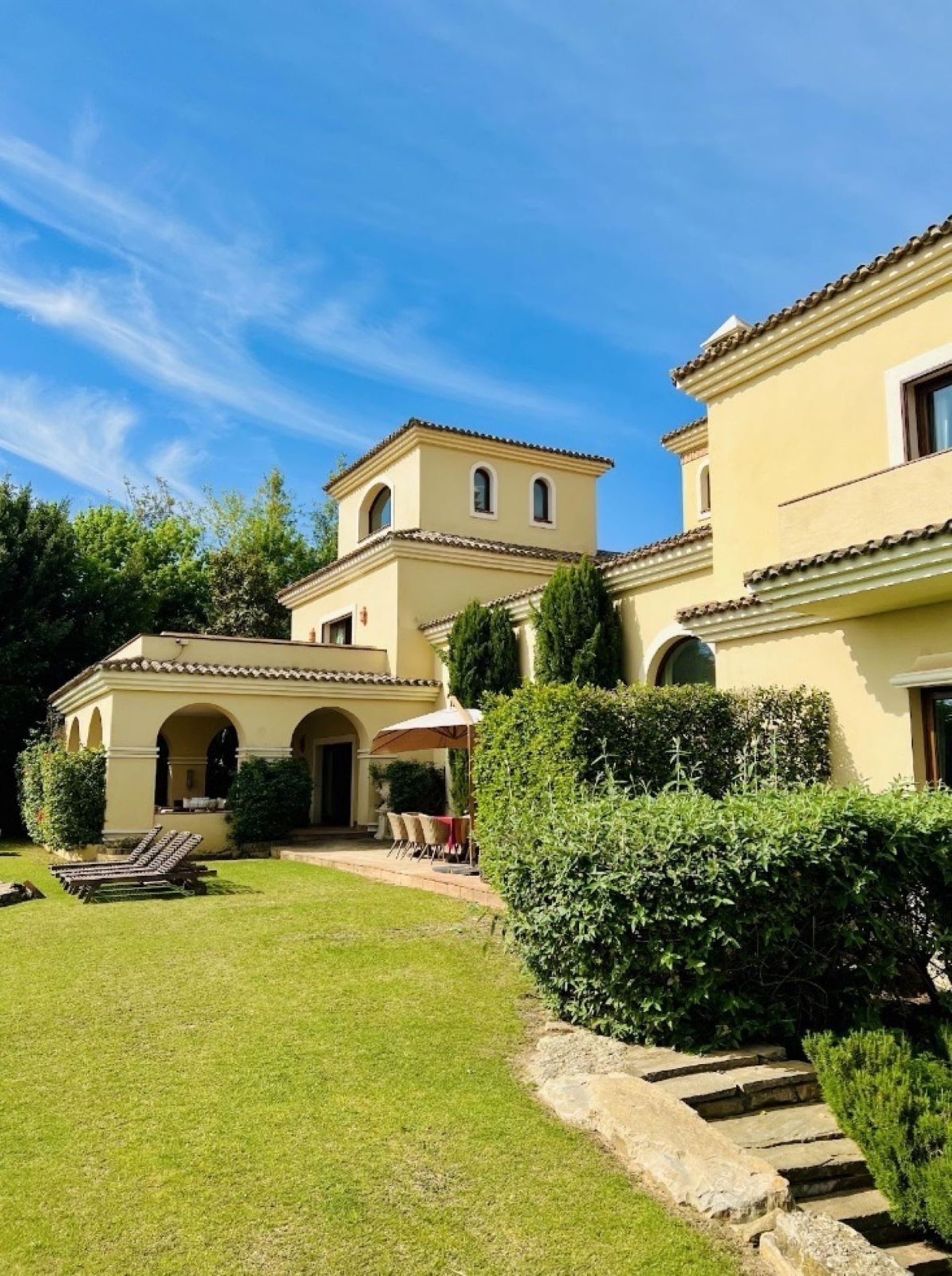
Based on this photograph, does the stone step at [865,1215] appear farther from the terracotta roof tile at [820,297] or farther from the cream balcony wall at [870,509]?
the terracotta roof tile at [820,297]

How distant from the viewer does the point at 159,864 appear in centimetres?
1448

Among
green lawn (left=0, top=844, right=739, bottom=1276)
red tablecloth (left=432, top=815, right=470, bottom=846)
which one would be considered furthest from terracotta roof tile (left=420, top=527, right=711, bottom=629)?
green lawn (left=0, top=844, right=739, bottom=1276)

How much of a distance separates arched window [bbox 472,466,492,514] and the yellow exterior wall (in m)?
12.5

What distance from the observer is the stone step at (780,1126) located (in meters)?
5.16

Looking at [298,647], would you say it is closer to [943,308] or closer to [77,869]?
[77,869]

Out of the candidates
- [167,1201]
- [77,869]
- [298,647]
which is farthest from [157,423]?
[167,1201]

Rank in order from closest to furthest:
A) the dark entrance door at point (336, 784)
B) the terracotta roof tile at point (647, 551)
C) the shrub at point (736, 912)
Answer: the shrub at point (736, 912) → the terracotta roof tile at point (647, 551) → the dark entrance door at point (336, 784)

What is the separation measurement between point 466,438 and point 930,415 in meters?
15.7

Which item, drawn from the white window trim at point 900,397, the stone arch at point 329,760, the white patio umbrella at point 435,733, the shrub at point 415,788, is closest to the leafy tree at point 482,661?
the shrub at point 415,788

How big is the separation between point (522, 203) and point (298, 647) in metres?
13.4

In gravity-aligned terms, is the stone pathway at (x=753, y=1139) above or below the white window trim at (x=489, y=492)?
below

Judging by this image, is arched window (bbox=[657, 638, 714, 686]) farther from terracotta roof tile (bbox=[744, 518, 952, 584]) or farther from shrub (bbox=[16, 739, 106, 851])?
shrub (bbox=[16, 739, 106, 851])

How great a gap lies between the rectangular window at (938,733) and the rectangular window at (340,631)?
1829 centimetres

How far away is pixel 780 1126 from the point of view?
17.6ft
